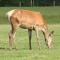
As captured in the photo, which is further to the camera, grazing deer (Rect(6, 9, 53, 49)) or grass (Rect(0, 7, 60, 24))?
grass (Rect(0, 7, 60, 24))

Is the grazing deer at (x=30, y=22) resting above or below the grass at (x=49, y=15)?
above

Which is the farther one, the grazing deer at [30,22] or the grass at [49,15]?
the grass at [49,15]

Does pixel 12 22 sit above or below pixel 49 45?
above

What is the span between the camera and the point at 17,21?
18125 millimetres

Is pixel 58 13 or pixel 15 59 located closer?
pixel 15 59

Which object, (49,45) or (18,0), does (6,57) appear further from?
(18,0)

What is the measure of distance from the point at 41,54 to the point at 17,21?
331 centimetres

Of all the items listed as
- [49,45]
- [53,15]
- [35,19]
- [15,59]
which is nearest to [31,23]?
[35,19]

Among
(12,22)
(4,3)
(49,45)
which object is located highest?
(12,22)

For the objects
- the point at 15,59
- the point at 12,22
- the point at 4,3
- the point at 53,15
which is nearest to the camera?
the point at 15,59

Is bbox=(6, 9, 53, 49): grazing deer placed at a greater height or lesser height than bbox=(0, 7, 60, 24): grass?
greater

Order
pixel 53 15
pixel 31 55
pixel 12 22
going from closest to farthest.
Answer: pixel 31 55 < pixel 12 22 < pixel 53 15

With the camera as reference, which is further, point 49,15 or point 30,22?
point 49,15

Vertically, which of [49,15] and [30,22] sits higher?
[30,22]
